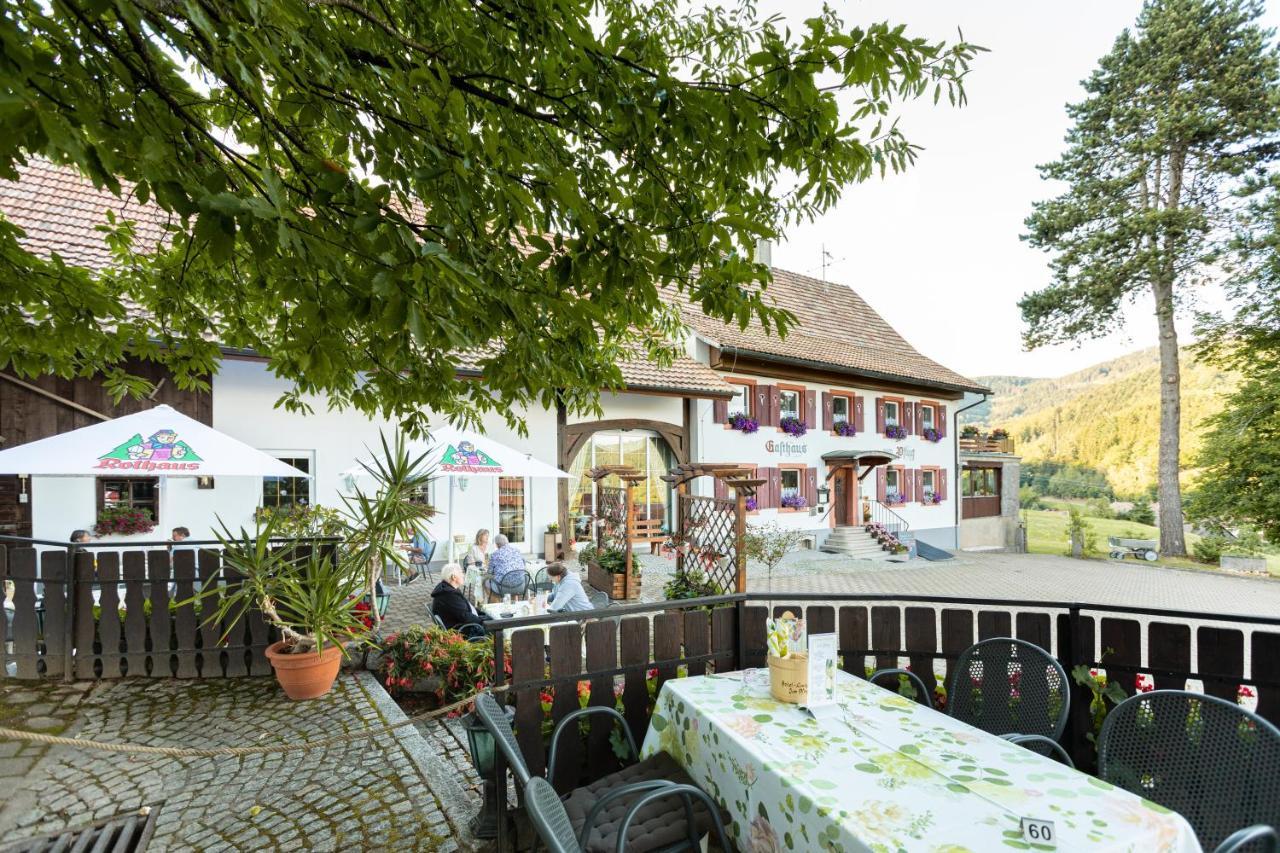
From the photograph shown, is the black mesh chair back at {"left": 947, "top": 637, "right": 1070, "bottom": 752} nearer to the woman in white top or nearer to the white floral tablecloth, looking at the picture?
the white floral tablecloth

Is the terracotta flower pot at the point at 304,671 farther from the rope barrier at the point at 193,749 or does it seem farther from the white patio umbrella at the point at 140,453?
the white patio umbrella at the point at 140,453

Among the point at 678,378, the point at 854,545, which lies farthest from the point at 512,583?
the point at 854,545

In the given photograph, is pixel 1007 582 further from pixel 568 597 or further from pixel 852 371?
pixel 568 597

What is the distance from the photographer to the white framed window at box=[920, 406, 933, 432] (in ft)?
67.8

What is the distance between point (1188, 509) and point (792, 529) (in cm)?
1334

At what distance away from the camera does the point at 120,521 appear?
812 cm

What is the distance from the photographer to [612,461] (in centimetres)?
1413

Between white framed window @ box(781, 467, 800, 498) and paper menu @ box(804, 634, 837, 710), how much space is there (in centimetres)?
1450

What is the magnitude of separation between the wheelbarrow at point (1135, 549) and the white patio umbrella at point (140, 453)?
80.2ft

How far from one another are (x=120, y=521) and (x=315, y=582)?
230 inches

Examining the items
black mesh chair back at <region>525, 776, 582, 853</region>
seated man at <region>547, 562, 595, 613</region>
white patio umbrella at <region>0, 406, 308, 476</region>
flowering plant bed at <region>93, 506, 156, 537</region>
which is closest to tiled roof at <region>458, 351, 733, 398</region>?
seated man at <region>547, 562, 595, 613</region>

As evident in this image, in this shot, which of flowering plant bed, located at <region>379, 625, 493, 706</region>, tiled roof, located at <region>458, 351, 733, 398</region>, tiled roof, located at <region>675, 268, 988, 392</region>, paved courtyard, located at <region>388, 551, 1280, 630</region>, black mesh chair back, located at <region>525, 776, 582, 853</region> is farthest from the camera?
tiled roof, located at <region>675, 268, 988, 392</region>

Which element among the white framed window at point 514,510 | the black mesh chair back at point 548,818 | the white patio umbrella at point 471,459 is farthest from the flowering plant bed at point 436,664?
the white framed window at point 514,510

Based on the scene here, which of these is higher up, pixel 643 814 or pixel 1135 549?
pixel 643 814
